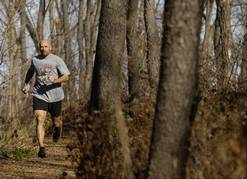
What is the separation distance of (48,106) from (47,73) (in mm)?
623

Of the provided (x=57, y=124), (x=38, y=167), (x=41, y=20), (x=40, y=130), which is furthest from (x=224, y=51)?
(x=41, y=20)

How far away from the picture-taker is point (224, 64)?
441 inches

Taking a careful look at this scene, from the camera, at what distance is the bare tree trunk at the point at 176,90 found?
4891 mm

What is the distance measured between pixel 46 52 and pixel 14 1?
2.87 meters

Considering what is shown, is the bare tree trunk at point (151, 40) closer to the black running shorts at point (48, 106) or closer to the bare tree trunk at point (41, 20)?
the black running shorts at point (48, 106)

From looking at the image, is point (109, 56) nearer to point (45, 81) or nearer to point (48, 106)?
point (45, 81)

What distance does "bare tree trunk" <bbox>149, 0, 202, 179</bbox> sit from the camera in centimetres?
489

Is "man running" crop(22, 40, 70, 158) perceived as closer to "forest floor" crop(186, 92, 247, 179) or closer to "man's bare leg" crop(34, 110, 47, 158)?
"man's bare leg" crop(34, 110, 47, 158)

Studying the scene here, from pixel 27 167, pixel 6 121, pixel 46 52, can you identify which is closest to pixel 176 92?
pixel 27 167

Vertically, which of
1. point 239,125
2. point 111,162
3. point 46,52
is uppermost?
point 46,52

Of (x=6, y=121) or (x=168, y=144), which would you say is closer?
(x=168, y=144)

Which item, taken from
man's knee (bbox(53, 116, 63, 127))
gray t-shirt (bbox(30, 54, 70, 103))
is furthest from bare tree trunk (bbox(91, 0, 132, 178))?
man's knee (bbox(53, 116, 63, 127))

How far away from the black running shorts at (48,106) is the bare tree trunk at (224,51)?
2.68 meters

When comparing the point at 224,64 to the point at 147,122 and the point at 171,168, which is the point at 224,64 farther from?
the point at 171,168
